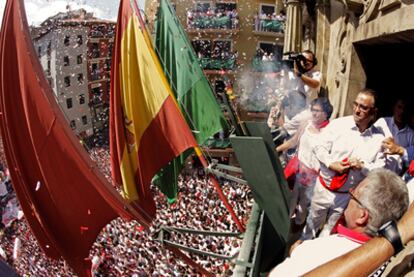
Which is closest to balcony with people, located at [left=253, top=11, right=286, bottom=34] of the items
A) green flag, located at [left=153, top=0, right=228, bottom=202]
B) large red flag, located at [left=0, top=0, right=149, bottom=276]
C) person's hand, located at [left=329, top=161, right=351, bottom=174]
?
green flag, located at [left=153, top=0, right=228, bottom=202]

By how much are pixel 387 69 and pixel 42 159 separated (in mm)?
4507

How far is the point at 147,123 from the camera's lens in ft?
Answer: 18.1

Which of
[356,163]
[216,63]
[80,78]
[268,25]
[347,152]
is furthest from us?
[268,25]

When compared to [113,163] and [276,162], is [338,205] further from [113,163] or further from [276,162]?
[113,163]

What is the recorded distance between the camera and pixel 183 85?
588cm

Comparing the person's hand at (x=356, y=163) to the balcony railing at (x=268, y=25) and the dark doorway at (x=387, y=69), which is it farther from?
the balcony railing at (x=268, y=25)

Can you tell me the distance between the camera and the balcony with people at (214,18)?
2166cm

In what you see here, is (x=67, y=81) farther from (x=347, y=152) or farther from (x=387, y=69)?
(x=387, y=69)

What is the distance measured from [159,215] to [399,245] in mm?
9183

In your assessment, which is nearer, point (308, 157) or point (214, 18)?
point (308, 157)

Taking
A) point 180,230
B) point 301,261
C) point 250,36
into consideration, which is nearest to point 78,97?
point 180,230

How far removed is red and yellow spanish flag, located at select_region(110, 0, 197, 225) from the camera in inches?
212

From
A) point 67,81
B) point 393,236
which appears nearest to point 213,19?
point 67,81

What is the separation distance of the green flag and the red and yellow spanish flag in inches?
20.8
